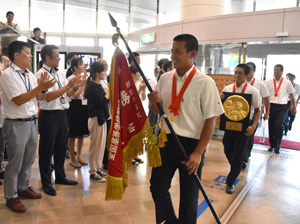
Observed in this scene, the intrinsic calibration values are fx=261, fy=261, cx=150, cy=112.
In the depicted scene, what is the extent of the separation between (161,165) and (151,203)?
1193 millimetres

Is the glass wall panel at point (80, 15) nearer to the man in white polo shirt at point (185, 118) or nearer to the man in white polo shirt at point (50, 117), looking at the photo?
the man in white polo shirt at point (50, 117)

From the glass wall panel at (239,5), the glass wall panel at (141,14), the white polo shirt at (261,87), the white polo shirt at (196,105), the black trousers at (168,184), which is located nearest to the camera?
the white polo shirt at (196,105)

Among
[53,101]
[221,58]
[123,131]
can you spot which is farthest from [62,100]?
[221,58]

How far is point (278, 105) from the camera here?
5633 mm

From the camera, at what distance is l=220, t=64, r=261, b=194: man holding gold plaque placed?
11.1 feet

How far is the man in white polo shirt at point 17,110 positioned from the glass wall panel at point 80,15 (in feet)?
32.1

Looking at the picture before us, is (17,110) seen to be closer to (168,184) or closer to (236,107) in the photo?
(168,184)

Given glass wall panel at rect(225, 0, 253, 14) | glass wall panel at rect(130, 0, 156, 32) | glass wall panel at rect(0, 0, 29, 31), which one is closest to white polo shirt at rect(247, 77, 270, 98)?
glass wall panel at rect(225, 0, 253, 14)

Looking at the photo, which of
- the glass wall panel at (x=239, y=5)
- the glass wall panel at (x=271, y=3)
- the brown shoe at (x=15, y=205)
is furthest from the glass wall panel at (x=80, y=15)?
the brown shoe at (x=15, y=205)

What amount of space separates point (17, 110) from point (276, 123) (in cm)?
501

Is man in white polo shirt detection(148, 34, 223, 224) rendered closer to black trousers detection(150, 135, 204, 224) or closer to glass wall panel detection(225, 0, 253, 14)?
black trousers detection(150, 135, 204, 224)

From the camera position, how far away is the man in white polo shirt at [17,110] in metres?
2.56

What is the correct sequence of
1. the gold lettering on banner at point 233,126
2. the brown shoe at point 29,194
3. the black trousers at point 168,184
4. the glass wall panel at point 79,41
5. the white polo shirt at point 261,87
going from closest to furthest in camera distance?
1. the black trousers at point 168,184
2. the brown shoe at point 29,194
3. the gold lettering on banner at point 233,126
4. the white polo shirt at point 261,87
5. the glass wall panel at point 79,41

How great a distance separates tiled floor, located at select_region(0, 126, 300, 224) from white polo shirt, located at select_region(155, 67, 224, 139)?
122cm
